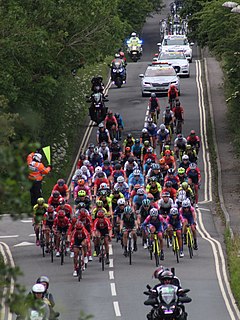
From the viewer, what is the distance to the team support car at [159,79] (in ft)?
182

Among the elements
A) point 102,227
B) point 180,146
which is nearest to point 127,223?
point 102,227

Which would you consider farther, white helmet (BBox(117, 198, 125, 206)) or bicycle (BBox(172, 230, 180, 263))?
white helmet (BBox(117, 198, 125, 206))

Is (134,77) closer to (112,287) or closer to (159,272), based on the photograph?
(112,287)

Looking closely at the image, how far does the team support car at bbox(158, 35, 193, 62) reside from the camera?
69.8m

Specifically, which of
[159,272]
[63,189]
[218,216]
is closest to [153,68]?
[218,216]

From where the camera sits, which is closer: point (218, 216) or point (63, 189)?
point (63, 189)

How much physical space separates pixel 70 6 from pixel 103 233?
15.3 m

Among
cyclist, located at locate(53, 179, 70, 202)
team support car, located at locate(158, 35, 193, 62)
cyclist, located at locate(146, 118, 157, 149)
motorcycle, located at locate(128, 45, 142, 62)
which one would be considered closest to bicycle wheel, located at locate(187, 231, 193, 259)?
cyclist, located at locate(53, 179, 70, 202)

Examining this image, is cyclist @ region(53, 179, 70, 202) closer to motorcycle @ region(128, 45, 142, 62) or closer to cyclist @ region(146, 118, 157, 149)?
cyclist @ region(146, 118, 157, 149)

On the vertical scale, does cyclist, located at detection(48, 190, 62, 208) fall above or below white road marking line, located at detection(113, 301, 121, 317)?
above

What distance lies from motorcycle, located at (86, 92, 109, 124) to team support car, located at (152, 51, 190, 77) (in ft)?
48.4

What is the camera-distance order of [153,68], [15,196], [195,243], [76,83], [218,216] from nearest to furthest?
[15,196]
[195,243]
[218,216]
[76,83]
[153,68]

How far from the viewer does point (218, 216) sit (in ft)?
114

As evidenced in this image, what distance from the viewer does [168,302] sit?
770 inches
